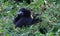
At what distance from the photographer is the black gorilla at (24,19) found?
6.03 metres

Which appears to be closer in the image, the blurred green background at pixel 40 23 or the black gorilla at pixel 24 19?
the blurred green background at pixel 40 23

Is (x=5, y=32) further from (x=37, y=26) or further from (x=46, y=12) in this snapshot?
(x=46, y=12)

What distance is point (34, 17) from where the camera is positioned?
6352 mm

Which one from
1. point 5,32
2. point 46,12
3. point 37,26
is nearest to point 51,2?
point 46,12

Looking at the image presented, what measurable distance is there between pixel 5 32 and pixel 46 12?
3.66ft

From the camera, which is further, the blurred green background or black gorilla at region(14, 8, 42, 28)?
black gorilla at region(14, 8, 42, 28)

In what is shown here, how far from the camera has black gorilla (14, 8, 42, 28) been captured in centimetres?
603

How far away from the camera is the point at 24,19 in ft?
20.0

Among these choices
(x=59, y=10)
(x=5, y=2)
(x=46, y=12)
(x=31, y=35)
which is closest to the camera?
(x=31, y=35)

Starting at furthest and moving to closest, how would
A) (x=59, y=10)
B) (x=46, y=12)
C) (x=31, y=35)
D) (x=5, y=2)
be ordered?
(x=5, y=2) < (x=46, y=12) < (x=59, y=10) < (x=31, y=35)

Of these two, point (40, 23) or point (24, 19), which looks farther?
point (24, 19)

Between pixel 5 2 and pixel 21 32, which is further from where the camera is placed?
pixel 5 2

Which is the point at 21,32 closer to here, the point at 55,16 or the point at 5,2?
→ the point at 55,16

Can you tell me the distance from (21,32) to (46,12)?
0.88 metres
